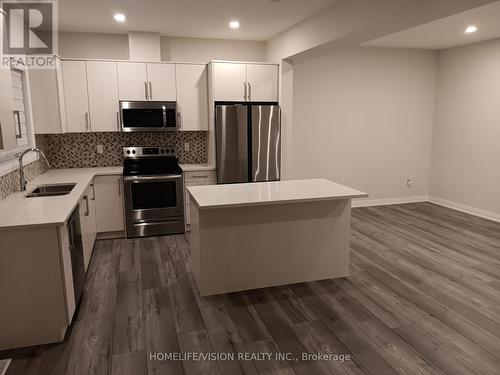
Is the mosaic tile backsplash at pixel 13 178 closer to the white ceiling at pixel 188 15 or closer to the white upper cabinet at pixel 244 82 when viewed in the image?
the white ceiling at pixel 188 15

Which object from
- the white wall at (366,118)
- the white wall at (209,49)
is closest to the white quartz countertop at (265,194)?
the white wall at (366,118)

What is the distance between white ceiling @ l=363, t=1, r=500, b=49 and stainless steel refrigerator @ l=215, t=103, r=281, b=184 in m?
2.10

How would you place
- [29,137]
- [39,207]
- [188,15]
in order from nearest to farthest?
[39,207] < [188,15] < [29,137]

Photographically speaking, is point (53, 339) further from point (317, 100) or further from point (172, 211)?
point (317, 100)

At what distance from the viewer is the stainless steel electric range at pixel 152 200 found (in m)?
4.64

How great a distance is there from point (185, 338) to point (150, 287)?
914mm

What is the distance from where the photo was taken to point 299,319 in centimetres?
279

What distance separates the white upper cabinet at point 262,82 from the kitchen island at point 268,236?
1.88m

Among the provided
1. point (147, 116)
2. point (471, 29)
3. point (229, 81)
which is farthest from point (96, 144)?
point (471, 29)

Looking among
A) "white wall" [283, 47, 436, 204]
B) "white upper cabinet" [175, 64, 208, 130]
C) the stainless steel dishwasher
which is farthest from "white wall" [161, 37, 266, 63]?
the stainless steel dishwasher

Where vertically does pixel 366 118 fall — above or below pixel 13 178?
above

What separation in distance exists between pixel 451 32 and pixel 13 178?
5.35m

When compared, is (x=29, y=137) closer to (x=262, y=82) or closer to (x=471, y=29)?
(x=262, y=82)

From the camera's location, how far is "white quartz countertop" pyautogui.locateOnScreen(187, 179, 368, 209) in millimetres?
2865
